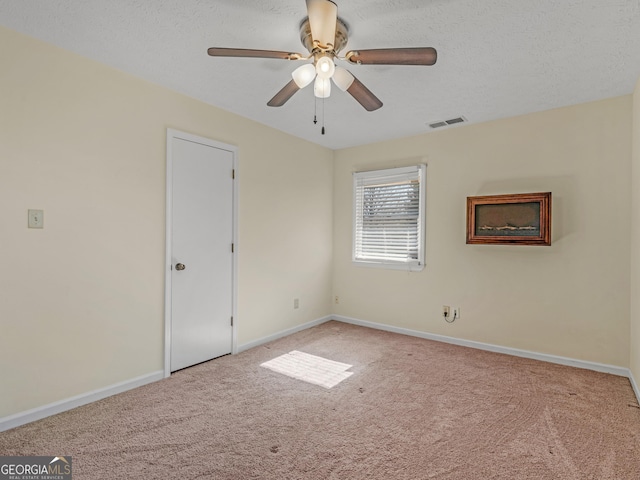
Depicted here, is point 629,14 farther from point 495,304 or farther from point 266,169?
point 266,169

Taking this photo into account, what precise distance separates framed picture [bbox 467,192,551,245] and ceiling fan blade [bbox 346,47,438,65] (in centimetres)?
205

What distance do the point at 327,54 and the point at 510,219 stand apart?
2.54 meters

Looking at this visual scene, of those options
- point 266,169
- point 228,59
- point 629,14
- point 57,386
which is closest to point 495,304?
point 629,14

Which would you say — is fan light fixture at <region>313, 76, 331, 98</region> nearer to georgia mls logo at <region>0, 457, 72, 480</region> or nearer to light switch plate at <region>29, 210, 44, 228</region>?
light switch plate at <region>29, 210, 44, 228</region>

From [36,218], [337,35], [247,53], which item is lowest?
[36,218]

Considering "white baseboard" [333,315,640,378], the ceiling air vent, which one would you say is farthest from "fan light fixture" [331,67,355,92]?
"white baseboard" [333,315,640,378]

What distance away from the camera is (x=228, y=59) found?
2.40 meters

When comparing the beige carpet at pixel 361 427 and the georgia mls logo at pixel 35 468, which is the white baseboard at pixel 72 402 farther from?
the georgia mls logo at pixel 35 468

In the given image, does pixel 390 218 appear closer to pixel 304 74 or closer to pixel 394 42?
pixel 394 42

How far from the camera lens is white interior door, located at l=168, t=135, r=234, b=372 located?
9.91 ft

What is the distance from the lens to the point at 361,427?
219 centimetres

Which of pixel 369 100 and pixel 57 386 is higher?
pixel 369 100

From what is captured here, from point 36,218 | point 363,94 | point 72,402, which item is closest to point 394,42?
point 363,94

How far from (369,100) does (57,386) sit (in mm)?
2931
